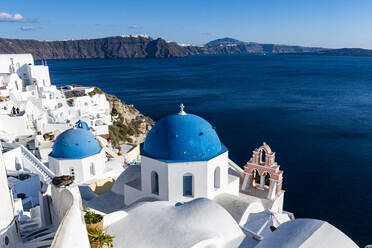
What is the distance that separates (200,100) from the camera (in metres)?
71.0

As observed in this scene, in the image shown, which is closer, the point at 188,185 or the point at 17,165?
the point at 188,185

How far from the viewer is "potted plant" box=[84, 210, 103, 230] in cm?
846

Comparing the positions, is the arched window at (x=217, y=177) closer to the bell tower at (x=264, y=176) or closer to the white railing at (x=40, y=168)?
the bell tower at (x=264, y=176)

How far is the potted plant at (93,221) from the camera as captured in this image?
8461 mm

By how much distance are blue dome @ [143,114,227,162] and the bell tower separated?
3.59 meters

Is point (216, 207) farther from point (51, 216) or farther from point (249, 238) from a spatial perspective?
point (51, 216)

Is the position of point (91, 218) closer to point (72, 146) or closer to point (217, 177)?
point (217, 177)

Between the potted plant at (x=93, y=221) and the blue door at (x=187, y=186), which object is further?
the blue door at (x=187, y=186)

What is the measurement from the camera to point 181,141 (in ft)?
44.9

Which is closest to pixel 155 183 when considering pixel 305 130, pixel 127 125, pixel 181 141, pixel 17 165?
pixel 181 141

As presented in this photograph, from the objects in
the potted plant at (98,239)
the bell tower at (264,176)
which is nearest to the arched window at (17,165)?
the potted plant at (98,239)

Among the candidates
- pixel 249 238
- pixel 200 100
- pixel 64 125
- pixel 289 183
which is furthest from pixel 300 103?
pixel 249 238

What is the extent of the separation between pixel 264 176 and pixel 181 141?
6.25 meters

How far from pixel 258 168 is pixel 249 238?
7.31m
